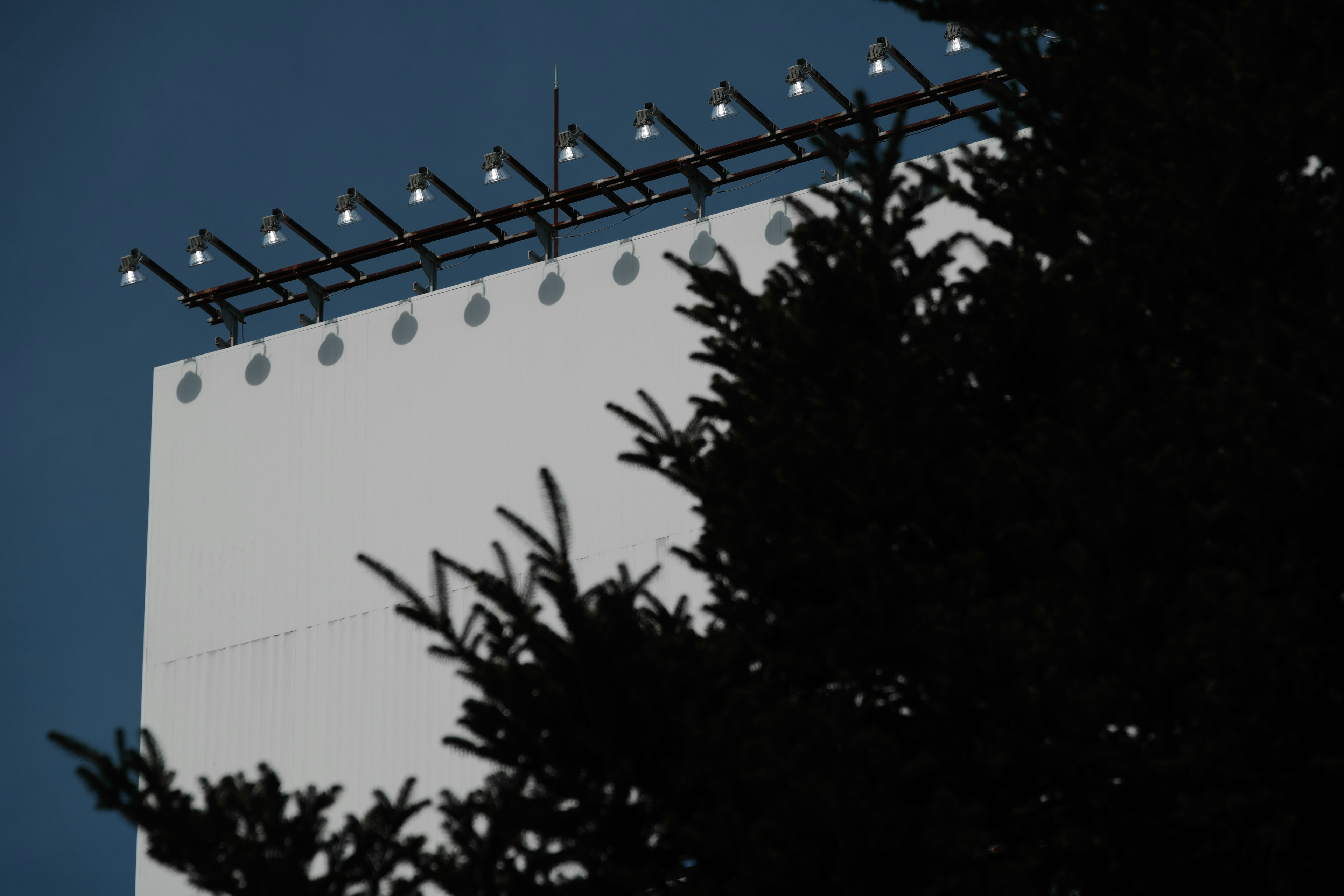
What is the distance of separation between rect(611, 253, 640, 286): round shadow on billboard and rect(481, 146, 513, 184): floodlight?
2.41 m

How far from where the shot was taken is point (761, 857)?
19.4ft

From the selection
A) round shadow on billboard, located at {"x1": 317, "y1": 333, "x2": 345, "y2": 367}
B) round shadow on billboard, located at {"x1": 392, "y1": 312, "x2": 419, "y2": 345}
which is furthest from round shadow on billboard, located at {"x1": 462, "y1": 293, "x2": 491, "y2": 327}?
round shadow on billboard, located at {"x1": 317, "y1": 333, "x2": 345, "y2": 367}

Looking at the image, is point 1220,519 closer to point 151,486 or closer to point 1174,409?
point 1174,409

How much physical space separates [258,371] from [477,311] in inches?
152

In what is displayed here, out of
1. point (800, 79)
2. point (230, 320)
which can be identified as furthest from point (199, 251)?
point (800, 79)

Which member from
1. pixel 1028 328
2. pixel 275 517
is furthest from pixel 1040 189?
pixel 275 517

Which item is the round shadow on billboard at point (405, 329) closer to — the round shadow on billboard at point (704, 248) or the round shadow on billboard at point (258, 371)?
the round shadow on billboard at point (258, 371)

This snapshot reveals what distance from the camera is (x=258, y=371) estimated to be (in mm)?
23484

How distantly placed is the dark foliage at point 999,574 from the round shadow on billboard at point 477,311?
1440 cm

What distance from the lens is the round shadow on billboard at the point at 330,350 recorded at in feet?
75.2

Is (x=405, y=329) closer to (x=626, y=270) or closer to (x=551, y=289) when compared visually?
(x=551, y=289)

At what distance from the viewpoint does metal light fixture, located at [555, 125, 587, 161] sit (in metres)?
21.5

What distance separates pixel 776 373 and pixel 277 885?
3284 mm

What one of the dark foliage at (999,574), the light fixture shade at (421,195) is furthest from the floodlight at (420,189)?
the dark foliage at (999,574)
